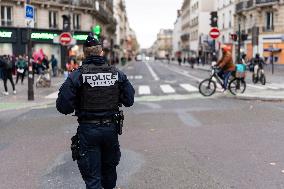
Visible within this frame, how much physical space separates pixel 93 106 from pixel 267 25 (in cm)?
4354

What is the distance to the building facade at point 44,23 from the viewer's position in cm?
3647

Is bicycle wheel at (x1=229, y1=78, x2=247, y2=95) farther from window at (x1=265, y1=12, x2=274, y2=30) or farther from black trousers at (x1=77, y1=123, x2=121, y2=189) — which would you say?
window at (x1=265, y1=12, x2=274, y2=30)

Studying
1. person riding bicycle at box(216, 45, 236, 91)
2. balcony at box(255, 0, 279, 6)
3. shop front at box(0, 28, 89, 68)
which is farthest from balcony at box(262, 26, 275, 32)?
person riding bicycle at box(216, 45, 236, 91)

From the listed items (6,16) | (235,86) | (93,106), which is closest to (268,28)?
(6,16)

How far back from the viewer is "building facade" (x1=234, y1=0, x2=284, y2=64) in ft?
139

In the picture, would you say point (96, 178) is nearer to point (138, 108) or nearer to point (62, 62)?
point (138, 108)

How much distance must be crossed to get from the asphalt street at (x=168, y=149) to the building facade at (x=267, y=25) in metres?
32.0

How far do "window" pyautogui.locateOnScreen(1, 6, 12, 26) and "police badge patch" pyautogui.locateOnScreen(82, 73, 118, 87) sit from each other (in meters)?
34.7

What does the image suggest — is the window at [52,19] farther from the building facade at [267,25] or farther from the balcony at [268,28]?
the balcony at [268,28]

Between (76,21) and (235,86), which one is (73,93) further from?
(76,21)

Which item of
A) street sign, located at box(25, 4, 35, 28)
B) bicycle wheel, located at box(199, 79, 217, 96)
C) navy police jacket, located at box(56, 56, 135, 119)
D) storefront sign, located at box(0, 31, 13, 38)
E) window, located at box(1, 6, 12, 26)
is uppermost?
window, located at box(1, 6, 12, 26)

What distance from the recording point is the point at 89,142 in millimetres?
3734

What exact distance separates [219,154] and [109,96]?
318 centimetres

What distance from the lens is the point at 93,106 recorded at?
12.3 ft
